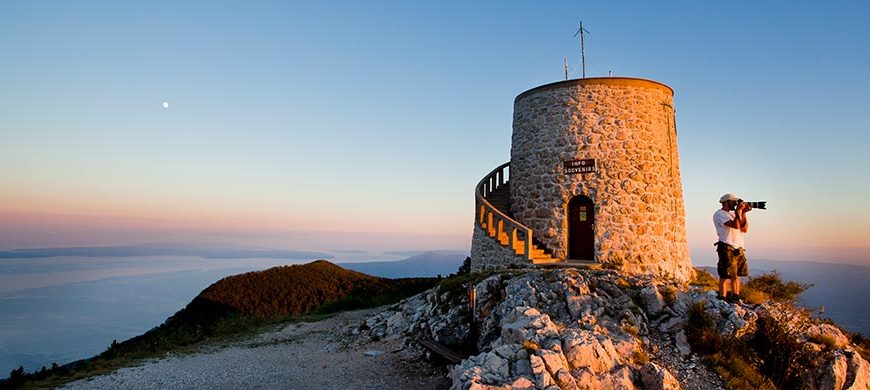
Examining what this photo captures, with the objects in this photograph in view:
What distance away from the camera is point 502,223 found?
15547 mm

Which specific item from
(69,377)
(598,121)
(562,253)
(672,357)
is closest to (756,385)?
(672,357)

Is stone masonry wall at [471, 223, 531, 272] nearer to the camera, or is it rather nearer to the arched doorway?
the arched doorway

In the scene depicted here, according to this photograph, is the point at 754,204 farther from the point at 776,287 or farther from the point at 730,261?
the point at 776,287

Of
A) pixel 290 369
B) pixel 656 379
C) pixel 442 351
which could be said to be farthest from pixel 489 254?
pixel 656 379

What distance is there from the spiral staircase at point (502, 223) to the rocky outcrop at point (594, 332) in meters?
3.41

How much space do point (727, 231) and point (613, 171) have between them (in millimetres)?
6002

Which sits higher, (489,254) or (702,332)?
(489,254)

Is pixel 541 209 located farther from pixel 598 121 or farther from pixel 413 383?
pixel 413 383

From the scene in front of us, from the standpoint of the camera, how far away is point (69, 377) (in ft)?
35.6

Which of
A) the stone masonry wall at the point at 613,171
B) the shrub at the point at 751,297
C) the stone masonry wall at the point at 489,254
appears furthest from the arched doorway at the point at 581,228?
the shrub at the point at 751,297

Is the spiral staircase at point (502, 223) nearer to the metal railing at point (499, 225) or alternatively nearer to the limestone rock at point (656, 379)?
the metal railing at point (499, 225)

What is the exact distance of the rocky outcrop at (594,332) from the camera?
684 centimetres

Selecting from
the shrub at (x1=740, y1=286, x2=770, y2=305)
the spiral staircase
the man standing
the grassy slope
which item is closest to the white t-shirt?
the man standing

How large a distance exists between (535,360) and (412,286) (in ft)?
54.8
